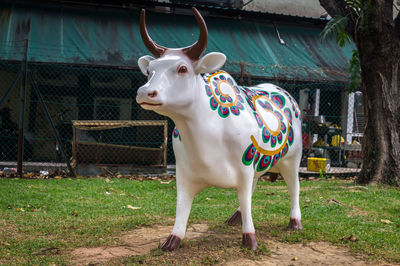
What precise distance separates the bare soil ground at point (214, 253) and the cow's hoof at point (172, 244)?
57mm

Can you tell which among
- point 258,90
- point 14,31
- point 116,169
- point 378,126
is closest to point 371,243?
point 258,90

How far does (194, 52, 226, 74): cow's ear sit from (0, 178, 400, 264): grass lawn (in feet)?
5.44

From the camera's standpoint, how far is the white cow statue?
3.45 meters

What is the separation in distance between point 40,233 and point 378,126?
6.34 meters

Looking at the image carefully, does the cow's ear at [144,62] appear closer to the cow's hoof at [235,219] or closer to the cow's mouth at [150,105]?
the cow's mouth at [150,105]

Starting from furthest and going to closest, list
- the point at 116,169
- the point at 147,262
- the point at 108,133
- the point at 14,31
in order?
1. the point at 108,133
2. the point at 14,31
3. the point at 116,169
4. the point at 147,262

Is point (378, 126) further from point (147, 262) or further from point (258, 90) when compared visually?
point (147, 262)

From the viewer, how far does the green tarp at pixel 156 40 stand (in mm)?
10422

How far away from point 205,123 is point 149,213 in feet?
7.82

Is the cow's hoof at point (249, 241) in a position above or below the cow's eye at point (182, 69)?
below

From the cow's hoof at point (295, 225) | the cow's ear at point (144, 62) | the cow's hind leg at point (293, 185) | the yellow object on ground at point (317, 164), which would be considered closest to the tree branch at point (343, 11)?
the yellow object on ground at point (317, 164)

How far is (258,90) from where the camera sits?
473cm

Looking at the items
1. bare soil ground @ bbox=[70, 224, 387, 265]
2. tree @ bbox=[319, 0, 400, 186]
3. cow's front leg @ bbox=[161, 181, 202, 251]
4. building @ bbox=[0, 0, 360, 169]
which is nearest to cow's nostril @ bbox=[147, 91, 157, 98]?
cow's front leg @ bbox=[161, 181, 202, 251]

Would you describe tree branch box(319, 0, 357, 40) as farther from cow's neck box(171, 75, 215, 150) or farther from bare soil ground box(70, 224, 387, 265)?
cow's neck box(171, 75, 215, 150)
